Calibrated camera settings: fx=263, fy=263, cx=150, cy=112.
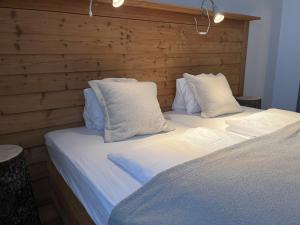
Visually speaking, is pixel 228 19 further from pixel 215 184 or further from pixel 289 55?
pixel 215 184

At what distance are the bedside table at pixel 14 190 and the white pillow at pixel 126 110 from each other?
1.65 feet

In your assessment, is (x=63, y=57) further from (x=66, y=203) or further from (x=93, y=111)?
(x=66, y=203)

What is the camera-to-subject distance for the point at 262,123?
71.6 inches

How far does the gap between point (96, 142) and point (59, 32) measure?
775mm

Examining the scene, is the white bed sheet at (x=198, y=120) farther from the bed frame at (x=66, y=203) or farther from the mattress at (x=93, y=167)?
the bed frame at (x=66, y=203)

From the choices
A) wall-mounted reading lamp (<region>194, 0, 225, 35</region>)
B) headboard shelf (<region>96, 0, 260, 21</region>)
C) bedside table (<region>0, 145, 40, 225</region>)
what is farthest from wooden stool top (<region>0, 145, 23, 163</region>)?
wall-mounted reading lamp (<region>194, 0, 225, 35</region>)

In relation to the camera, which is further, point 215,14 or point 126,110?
point 215,14

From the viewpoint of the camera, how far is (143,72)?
2229 millimetres

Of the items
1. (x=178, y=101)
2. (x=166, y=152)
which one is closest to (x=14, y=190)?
(x=166, y=152)

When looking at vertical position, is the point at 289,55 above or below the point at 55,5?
below

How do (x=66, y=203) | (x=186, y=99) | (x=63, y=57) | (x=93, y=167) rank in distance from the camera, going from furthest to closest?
(x=186, y=99) → (x=63, y=57) → (x=66, y=203) → (x=93, y=167)

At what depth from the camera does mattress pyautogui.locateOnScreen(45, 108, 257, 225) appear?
1096 mm

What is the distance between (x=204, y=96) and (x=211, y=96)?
6cm

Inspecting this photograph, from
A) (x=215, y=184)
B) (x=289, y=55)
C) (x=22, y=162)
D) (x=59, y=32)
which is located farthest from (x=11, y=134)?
(x=289, y=55)
